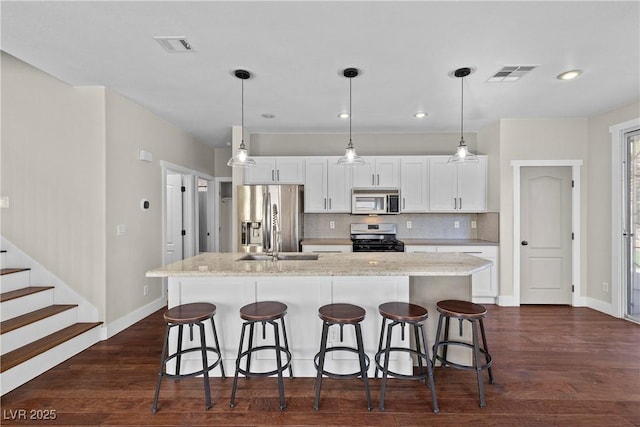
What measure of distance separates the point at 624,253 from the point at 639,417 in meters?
2.62

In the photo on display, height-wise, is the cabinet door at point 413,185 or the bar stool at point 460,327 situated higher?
the cabinet door at point 413,185

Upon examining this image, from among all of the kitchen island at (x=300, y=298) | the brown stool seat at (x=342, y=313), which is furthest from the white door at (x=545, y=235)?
the brown stool seat at (x=342, y=313)

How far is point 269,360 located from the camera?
2516 millimetres

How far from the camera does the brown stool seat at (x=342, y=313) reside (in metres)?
2.11

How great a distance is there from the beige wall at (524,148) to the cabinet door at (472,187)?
37 centimetres

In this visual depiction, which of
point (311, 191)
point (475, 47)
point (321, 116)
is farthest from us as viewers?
point (311, 191)

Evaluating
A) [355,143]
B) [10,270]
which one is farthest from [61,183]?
[355,143]

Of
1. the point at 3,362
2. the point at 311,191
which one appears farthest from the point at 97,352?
the point at 311,191

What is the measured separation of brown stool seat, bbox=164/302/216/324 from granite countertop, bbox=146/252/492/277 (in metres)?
0.26

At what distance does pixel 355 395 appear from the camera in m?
2.27

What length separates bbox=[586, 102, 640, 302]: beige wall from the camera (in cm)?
402

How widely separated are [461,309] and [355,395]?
40.3 inches

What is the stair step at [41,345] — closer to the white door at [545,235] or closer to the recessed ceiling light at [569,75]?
the recessed ceiling light at [569,75]

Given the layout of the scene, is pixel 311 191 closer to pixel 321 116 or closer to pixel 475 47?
pixel 321 116
